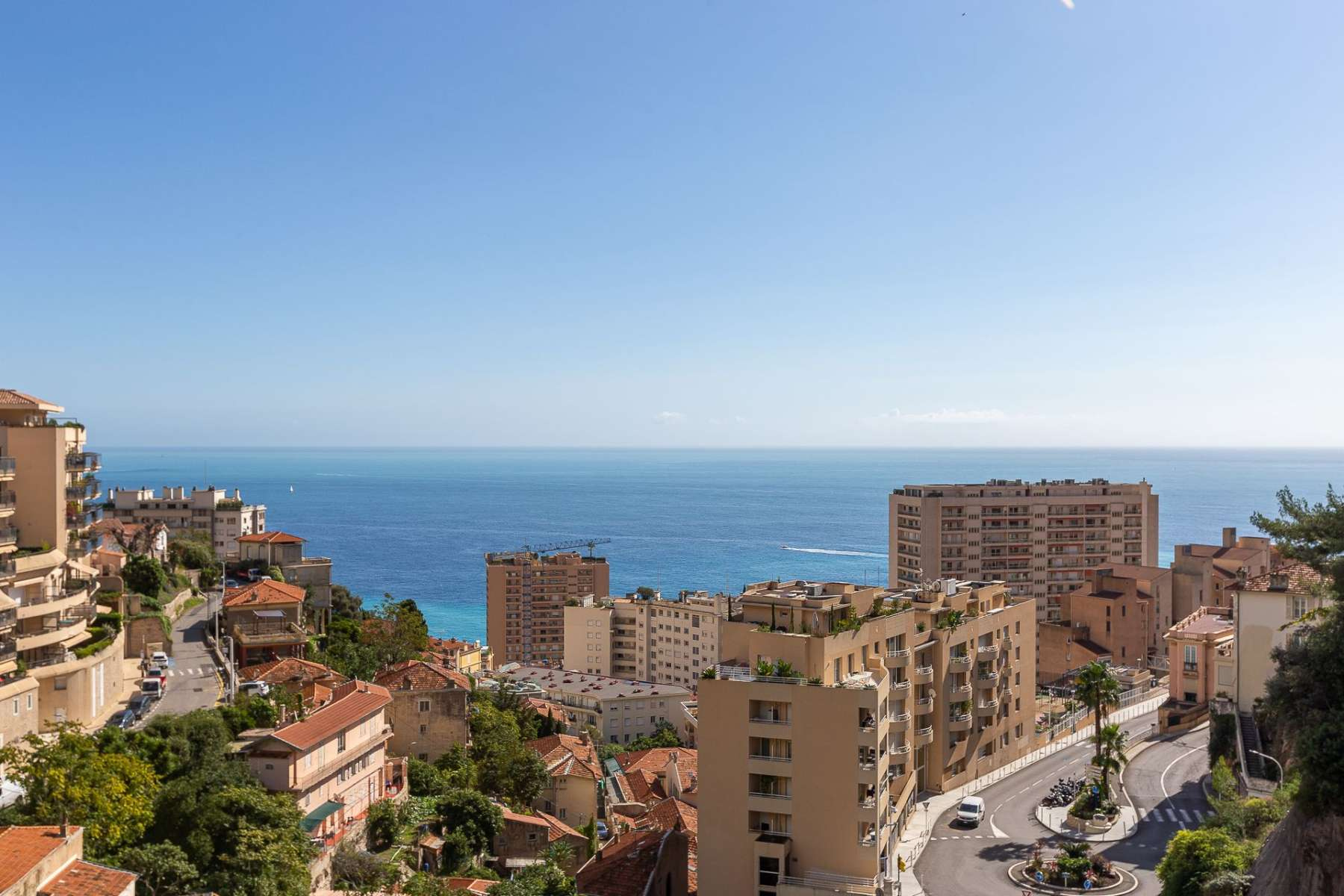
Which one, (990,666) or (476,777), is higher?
(990,666)

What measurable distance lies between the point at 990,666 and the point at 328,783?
74.5ft

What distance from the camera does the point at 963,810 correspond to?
31156mm

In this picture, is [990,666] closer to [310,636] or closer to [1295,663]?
[1295,663]

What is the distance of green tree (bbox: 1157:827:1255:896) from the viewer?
20.8m

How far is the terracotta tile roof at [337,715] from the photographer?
2538 centimetres

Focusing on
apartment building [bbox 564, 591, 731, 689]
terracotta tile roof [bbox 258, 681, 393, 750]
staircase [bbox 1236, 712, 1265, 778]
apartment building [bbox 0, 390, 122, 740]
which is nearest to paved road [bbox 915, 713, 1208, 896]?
staircase [bbox 1236, 712, 1265, 778]

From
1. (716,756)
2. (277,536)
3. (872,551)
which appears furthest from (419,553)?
(716,756)

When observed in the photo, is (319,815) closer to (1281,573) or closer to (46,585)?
(46,585)

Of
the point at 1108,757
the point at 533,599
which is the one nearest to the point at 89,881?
the point at 1108,757

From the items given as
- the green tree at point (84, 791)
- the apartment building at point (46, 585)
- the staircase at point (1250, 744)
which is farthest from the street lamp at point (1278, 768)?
the apartment building at point (46, 585)

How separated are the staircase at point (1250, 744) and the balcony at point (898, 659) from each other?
958 cm

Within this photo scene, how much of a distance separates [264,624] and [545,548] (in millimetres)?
102829

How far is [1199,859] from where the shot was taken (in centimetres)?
2147

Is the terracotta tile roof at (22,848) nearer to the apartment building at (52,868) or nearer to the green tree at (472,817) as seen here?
the apartment building at (52,868)
